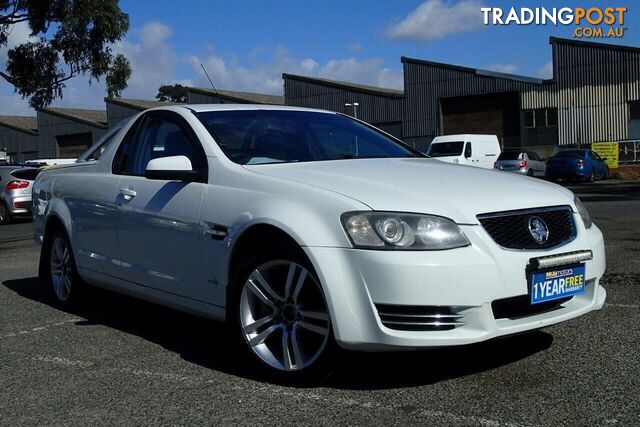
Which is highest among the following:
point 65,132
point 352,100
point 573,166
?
point 352,100

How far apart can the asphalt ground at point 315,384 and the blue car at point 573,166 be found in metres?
23.9

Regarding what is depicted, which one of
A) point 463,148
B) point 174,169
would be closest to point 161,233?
point 174,169

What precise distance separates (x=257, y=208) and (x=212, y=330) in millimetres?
1604

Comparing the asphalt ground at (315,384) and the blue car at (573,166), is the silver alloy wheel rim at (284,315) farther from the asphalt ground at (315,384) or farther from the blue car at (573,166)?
the blue car at (573,166)

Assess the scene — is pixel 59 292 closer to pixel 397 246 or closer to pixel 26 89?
pixel 397 246

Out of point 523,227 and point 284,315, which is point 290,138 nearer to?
point 284,315

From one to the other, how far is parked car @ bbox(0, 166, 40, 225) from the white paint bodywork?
13097 millimetres

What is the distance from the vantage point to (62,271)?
19.8 ft

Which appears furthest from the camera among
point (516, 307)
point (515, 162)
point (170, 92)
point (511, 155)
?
point (170, 92)

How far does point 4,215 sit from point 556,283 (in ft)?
53.3

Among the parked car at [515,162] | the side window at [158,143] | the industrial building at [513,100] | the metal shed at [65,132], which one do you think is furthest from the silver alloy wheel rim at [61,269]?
the metal shed at [65,132]

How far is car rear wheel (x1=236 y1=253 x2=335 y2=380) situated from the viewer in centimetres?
358

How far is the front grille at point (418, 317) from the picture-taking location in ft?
11.0

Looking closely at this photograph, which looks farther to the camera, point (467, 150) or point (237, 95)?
point (237, 95)
